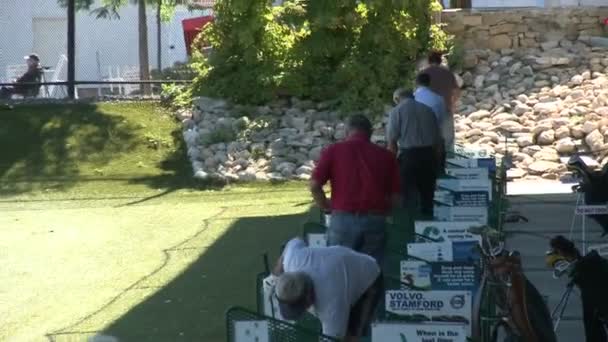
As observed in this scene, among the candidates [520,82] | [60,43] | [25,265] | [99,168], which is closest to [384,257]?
[25,265]

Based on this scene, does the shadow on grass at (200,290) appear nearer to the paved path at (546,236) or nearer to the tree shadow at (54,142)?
the paved path at (546,236)

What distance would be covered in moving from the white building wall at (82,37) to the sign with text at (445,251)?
1791 cm

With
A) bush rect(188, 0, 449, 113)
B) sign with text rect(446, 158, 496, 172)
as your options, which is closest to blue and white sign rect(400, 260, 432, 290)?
sign with text rect(446, 158, 496, 172)

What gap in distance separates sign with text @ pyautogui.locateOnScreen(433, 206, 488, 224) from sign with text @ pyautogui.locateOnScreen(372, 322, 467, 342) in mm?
3841

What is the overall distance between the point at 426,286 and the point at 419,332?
1767 mm

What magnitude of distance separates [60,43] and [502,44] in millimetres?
9257

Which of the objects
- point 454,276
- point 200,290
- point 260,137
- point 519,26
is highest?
point 519,26

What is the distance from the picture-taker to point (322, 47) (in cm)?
2238

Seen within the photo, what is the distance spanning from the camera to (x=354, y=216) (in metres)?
9.41

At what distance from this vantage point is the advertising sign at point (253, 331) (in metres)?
6.86

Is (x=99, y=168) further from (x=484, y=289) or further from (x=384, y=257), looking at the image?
(x=484, y=289)

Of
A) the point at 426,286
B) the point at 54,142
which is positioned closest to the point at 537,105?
the point at 54,142

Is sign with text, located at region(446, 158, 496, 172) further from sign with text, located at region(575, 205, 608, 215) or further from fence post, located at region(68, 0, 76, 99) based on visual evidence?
fence post, located at region(68, 0, 76, 99)

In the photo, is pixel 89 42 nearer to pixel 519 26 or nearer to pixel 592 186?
pixel 519 26
